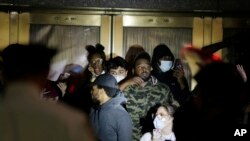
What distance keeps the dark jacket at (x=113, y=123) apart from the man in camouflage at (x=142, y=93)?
0.89m

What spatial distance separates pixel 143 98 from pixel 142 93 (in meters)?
0.07

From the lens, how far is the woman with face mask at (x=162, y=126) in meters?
6.27

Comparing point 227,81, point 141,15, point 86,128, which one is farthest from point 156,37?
point 86,128

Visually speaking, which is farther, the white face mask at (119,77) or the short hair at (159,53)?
the short hair at (159,53)

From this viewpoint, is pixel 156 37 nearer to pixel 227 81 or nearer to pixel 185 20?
pixel 185 20

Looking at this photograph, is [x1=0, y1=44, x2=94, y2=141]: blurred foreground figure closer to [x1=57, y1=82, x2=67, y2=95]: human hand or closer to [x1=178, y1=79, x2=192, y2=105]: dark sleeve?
[x1=57, y1=82, x2=67, y2=95]: human hand

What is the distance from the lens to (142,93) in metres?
6.89

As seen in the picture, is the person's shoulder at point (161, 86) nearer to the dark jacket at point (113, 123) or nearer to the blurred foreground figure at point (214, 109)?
the blurred foreground figure at point (214, 109)

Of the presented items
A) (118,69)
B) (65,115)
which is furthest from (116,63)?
(65,115)

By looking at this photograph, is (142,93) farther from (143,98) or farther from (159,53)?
(159,53)

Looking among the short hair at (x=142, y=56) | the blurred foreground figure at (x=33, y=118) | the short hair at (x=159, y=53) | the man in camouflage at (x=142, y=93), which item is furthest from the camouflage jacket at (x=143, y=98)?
the blurred foreground figure at (x=33, y=118)

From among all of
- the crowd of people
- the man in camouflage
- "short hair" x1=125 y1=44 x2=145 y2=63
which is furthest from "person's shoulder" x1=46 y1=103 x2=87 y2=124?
"short hair" x1=125 y1=44 x2=145 y2=63

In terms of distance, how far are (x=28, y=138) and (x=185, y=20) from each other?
17.9 feet

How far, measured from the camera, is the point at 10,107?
2.54 metres
